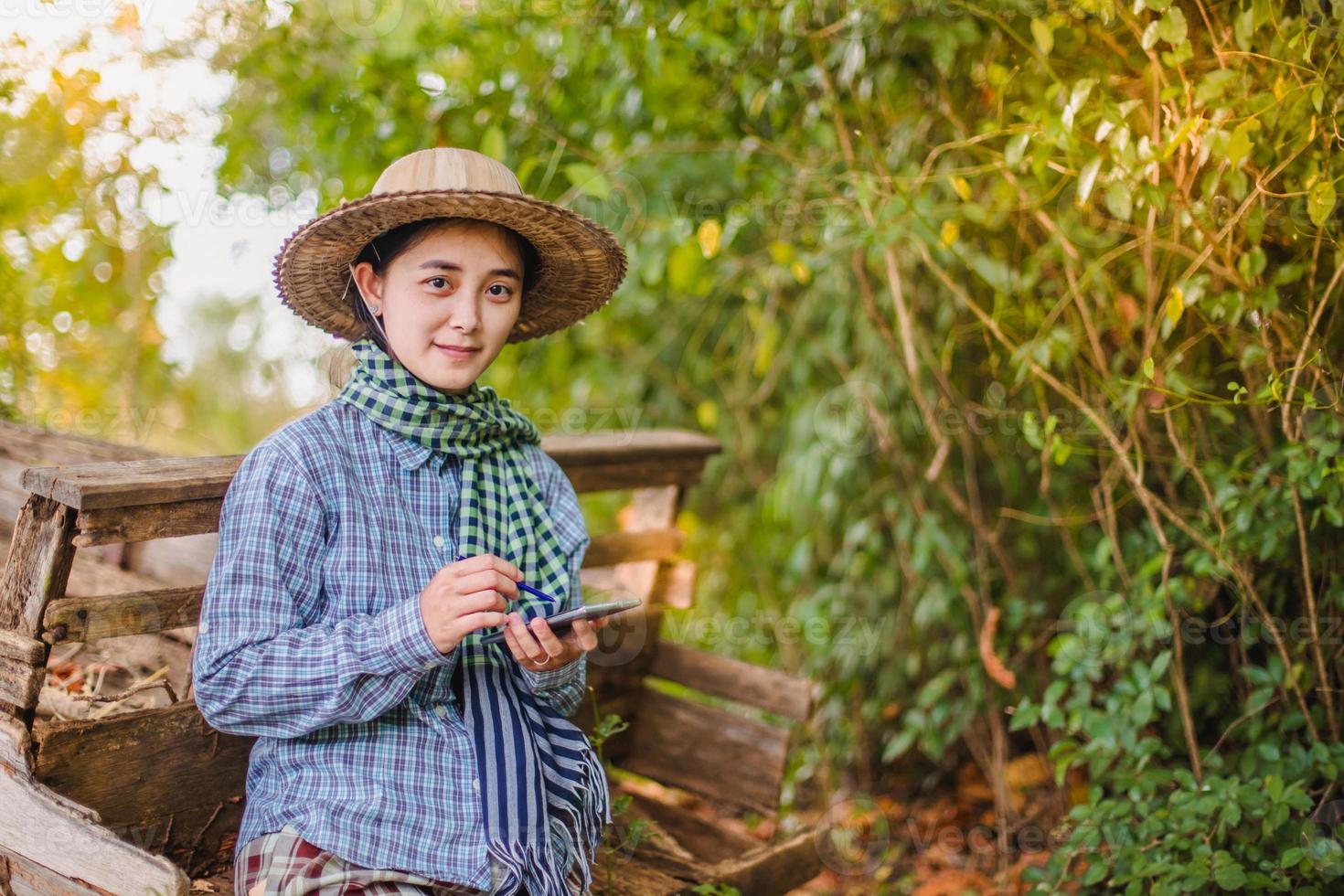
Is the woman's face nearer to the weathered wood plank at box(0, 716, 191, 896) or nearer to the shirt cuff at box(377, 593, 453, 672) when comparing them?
the shirt cuff at box(377, 593, 453, 672)

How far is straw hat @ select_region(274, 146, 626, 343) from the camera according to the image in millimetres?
1728

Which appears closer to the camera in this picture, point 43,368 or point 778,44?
point 778,44

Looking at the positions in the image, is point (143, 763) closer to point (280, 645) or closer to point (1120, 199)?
point (280, 645)

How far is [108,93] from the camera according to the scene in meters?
3.03

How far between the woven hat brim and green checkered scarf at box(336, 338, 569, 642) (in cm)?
13

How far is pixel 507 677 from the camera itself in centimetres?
187

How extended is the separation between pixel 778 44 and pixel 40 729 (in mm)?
2303

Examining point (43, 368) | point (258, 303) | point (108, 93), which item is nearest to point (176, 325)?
point (258, 303)

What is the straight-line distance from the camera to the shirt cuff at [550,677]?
6.02ft

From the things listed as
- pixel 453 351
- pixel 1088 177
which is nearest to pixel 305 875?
pixel 453 351

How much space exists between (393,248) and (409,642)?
2.21ft

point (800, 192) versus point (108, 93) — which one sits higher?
point (108, 93)

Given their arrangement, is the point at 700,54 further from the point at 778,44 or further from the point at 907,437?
the point at 907,437

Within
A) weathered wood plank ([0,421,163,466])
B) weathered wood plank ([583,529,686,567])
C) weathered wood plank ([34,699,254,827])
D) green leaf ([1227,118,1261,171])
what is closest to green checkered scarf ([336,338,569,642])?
weathered wood plank ([34,699,254,827])
